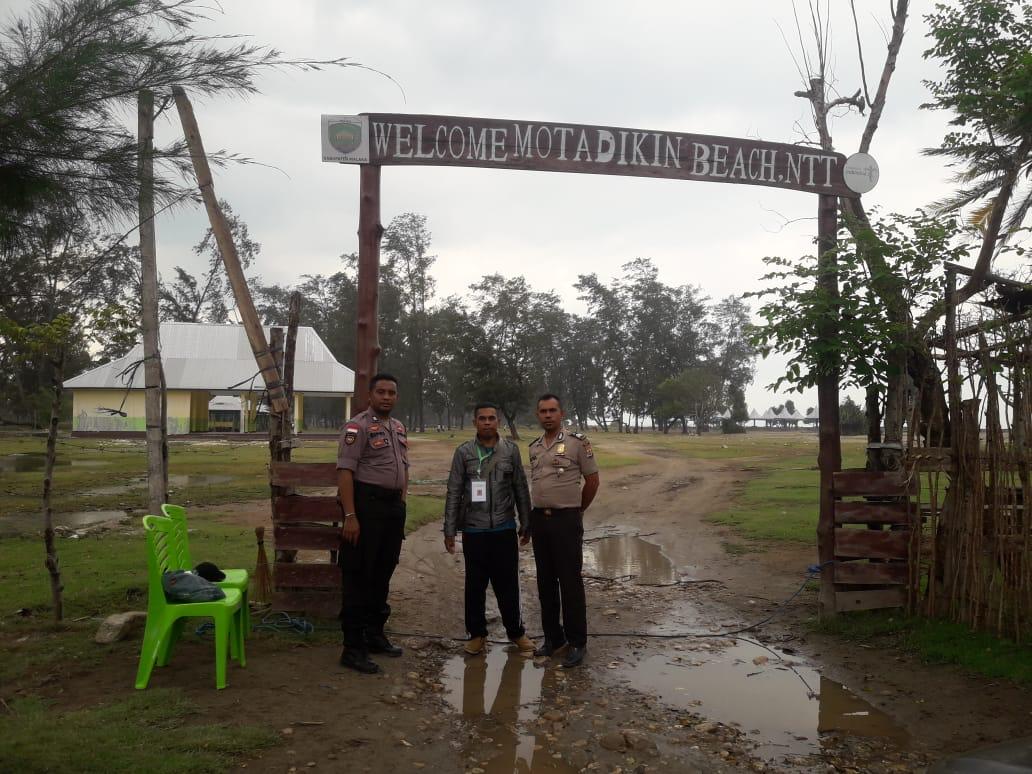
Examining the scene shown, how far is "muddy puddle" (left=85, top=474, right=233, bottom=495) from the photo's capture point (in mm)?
15492

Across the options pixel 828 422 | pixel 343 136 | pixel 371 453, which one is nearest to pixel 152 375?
pixel 371 453

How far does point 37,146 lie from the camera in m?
3.88

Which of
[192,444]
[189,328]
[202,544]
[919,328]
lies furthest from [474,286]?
[919,328]

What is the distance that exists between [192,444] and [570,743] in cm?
3161

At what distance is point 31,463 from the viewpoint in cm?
2189

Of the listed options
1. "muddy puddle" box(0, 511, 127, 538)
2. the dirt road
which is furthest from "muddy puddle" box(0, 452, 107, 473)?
the dirt road

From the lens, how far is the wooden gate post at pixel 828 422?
643 cm

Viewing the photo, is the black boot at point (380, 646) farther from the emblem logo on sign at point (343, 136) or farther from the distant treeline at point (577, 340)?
the distant treeline at point (577, 340)

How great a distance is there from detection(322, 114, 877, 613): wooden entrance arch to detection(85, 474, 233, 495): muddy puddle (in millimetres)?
10731

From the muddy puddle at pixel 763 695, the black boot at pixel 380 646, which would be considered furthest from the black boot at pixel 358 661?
the muddy puddle at pixel 763 695

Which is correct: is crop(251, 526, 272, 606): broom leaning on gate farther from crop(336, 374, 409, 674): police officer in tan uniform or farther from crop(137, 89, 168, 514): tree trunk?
crop(336, 374, 409, 674): police officer in tan uniform

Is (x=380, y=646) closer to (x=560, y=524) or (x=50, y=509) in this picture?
(x=560, y=524)

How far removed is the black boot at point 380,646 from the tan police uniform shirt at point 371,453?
3.65ft

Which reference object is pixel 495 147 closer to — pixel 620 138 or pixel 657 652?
pixel 620 138
